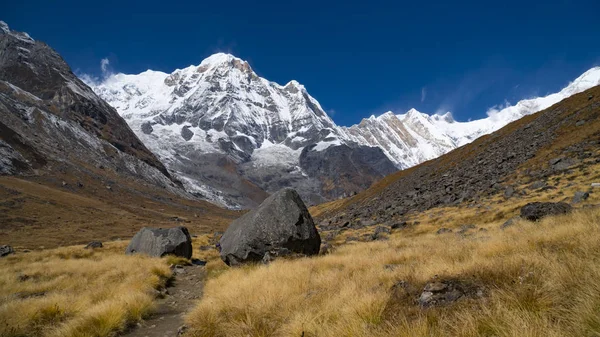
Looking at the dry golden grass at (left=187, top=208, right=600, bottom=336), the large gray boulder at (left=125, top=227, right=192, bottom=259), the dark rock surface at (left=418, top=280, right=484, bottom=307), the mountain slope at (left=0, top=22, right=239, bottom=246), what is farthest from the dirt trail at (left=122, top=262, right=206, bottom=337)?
the mountain slope at (left=0, top=22, right=239, bottom=246)

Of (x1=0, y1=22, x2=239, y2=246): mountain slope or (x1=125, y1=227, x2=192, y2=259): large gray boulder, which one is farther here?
(x1=0, y1=22, x2=239, y2=246): mountain slope

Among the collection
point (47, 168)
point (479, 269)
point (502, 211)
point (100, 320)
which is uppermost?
point (47, 168)

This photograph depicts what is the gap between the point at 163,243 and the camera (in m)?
22.7

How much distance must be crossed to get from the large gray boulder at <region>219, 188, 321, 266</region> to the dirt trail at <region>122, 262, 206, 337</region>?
2359 mm

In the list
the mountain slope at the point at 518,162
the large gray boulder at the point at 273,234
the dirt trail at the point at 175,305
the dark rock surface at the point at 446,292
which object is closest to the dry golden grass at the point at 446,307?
the dark rock surface at the point at 446,292

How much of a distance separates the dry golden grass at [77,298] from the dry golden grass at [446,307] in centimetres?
233

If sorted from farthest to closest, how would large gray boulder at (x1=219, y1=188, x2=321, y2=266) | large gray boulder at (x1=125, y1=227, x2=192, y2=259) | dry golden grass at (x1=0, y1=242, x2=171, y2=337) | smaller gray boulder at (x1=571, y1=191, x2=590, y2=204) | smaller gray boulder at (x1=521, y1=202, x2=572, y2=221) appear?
large gray boulder at (x1=125, y1=227, x2=192, y2=259) < smaller gray boulder at (x1=571, y1=191, x2=590, y2=204) < large gray boulder at (x1=219, y1=188, x2=321, y2=266) < smaller gray boulder at (x1=521, y1=202, x2=572, y2=221) < dry golden grass at (x1=0, y1=242, x2=171, y2=337)

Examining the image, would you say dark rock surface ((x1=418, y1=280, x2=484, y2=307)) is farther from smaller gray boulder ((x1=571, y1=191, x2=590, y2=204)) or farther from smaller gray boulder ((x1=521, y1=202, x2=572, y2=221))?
smaller gray boulder ((x1=571, y1=191, x2=590, y2=204))

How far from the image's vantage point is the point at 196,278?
1673 centimetres

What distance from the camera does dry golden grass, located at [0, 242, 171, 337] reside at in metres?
7.43

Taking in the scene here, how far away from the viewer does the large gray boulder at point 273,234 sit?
15.1 metres

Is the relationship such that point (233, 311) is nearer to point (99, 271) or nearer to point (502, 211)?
point (99, 271)

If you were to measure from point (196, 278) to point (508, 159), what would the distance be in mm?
38713

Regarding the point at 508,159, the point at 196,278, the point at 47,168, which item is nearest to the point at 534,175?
the point at 508,159
